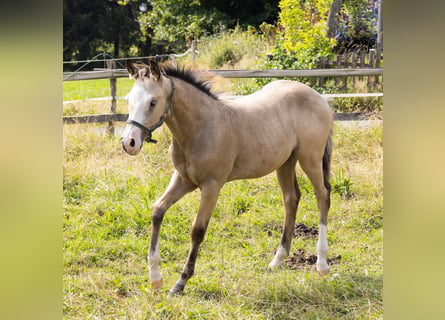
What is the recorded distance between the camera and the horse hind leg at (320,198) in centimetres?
371

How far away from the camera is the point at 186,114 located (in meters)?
3.15

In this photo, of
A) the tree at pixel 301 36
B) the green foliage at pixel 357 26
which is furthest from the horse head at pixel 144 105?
the green foliage at pixel 357 26

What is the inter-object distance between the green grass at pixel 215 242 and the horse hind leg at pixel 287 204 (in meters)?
0.15

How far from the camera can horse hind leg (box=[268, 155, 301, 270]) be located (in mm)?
3799

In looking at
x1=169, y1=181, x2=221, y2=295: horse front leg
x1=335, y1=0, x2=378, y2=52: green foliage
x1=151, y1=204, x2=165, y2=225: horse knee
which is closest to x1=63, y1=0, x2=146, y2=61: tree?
x1=335, y1=0, x2=378, y2=52: green foliage

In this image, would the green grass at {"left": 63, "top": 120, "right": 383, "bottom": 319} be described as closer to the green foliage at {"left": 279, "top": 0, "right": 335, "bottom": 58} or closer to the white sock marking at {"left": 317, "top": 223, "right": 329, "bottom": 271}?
the white sock marking at {"left": 317, "top": 223, "right": 329, "bottom": 271}

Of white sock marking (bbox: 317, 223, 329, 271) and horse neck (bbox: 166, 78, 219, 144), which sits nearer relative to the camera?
horse neck (bbox: 166, 78, 219, 144)

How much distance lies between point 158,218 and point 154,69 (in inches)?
39.3

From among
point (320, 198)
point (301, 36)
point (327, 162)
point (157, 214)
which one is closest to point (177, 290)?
point (157, 214)

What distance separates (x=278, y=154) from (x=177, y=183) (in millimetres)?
748

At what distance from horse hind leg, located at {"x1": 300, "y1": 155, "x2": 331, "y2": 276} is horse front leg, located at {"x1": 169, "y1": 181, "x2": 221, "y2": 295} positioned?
903 mm

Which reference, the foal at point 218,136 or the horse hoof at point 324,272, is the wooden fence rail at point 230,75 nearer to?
the foal at point 218,136
